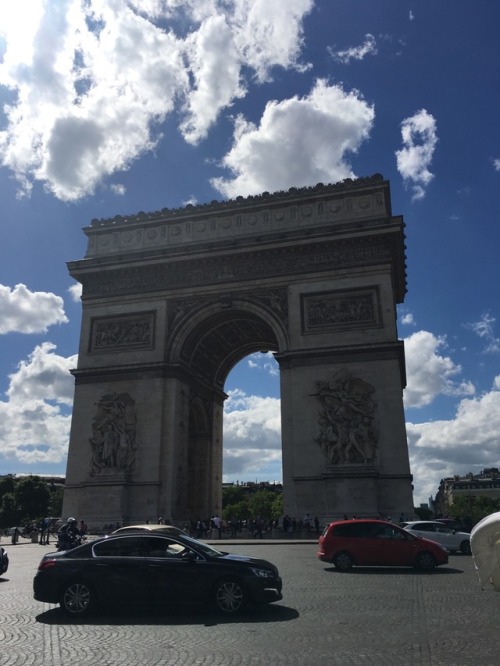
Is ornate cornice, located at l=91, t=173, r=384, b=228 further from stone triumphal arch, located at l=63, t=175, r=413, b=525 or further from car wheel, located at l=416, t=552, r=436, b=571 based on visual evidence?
car wheel, located at l=416, t=552, r=436, b=571

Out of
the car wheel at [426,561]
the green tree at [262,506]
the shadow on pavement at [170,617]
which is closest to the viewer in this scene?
the shadow on pavement at [170,617]

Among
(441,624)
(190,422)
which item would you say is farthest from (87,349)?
(441,624)

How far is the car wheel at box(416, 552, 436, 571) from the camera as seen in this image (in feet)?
51.2

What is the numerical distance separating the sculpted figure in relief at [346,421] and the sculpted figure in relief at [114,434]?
428 inches

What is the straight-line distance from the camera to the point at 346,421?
101 ft

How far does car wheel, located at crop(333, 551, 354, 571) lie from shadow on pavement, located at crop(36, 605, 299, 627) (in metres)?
6.34

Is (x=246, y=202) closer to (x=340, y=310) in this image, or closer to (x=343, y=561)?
(x=340, y=310)

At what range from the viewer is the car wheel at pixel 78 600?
962 cm

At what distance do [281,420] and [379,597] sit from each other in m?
21.9

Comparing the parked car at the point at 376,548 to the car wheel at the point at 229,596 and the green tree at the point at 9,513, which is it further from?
the green tree at the point at 9,513

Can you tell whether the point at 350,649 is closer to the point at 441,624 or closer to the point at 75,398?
the point at 441,624

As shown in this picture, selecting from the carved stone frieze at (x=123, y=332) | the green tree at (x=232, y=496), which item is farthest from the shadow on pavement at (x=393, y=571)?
the green tree at (x=232, y=496)

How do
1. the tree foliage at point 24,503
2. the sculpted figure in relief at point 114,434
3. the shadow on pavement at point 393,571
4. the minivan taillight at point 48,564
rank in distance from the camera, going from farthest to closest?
the tree foliage at point 24,503 → the sculpted figure in relief at point 114,434 → the shadow on pavement at point 393,571 → the minivan taillight at point 48,564

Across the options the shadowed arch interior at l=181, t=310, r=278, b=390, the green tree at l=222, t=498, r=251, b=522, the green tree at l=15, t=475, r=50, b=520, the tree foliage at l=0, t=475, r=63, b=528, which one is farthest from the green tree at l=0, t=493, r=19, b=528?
the shadowed arch interior at l=181, t=310, r=278, b=390
